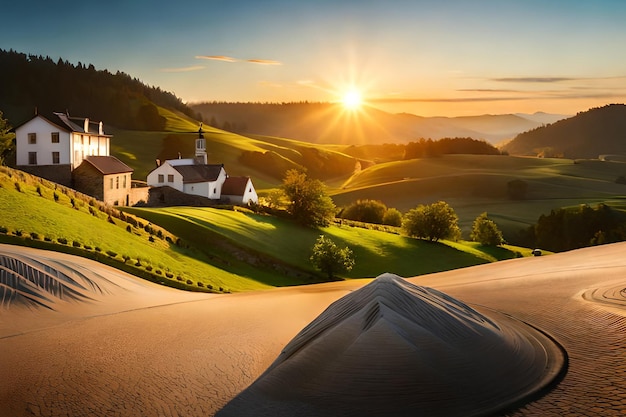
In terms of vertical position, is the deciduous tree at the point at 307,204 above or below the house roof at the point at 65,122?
below

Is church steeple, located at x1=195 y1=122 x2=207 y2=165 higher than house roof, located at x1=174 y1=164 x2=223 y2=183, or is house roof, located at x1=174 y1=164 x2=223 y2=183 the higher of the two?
church steeple, located at x1=195 y1=122 x2=207 y2=165

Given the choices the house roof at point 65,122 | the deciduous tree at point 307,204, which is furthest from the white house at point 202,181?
the house roof at point 65,122

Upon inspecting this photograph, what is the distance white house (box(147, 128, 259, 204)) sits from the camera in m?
90.6

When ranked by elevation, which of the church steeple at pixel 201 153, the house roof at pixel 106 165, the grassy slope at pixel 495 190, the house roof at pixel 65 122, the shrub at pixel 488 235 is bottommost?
the shrub at pixel 488 235

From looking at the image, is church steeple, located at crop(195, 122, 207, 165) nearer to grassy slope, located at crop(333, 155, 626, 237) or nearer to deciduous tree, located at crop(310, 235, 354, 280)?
deciduous tree, located at crop(310, 235, 354, 280)

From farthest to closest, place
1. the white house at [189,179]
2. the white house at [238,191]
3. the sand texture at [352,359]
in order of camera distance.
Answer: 1. the white house at [238,191]
2. the white house at [189,179]
3. the sand texture at [352,359]

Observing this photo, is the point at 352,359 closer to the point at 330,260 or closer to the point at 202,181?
the point at 330,260

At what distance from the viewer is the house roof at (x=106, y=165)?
2876 inches

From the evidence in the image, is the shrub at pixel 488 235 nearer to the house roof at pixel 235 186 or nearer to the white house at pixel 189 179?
the house roof at pixel 235 186

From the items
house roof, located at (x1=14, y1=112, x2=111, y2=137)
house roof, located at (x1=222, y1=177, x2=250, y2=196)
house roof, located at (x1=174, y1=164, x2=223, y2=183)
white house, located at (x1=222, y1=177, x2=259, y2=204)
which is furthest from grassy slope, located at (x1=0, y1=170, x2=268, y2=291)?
house roof, located at (x1=222, y1=177, x2=250, y2=196)

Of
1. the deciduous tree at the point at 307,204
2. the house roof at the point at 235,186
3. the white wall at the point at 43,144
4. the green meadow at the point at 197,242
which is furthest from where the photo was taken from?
the house roof at the point at 235,186

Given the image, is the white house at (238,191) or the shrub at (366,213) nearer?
the white house at (238,191)

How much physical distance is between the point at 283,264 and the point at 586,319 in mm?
46619

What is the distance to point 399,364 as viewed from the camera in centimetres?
1195
